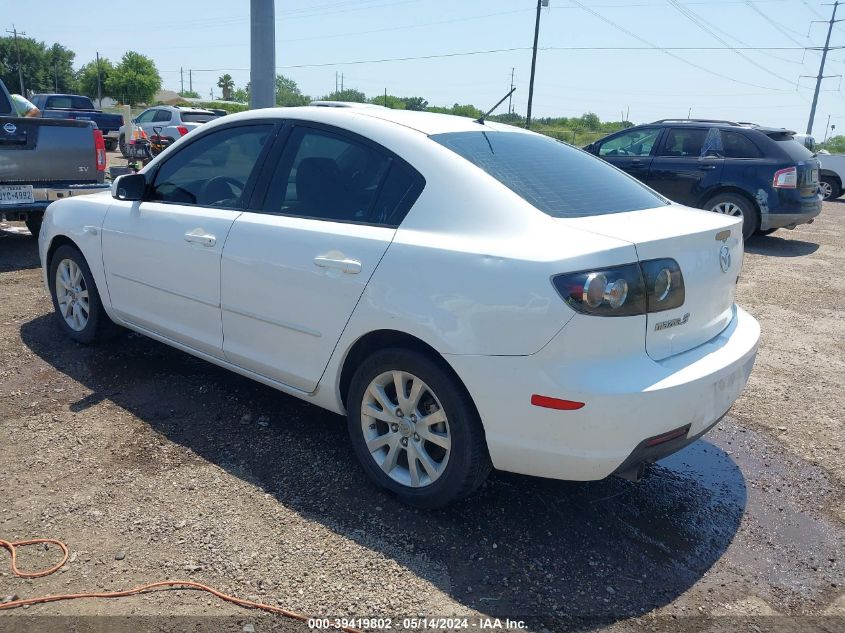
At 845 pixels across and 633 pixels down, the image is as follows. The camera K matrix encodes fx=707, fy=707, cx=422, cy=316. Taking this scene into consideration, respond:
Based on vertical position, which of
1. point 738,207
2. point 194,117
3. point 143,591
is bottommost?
point 143,591

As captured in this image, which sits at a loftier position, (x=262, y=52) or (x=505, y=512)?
(x=262, y=52)

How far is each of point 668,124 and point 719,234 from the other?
8486 mm

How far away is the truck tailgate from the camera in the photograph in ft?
23.7

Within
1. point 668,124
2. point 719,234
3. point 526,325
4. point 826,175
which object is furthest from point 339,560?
point 826,175

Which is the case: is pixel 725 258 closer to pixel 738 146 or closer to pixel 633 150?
pixel 738 146

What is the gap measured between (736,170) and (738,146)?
0.40 m

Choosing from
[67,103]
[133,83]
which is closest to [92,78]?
[133,83]

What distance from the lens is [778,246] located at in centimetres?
1072

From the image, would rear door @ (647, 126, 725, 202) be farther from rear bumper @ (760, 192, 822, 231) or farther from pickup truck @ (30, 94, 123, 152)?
pickup truck @ (30, 94, 123, 152)

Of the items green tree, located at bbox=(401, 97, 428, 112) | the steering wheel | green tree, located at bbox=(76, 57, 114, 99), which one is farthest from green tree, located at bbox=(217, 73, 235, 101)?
the steering wheel

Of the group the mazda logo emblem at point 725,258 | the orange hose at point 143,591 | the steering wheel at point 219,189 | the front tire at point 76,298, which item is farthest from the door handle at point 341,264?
the front tire at point 76,298

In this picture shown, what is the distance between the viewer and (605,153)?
1145 centimetres

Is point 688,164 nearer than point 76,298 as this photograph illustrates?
No

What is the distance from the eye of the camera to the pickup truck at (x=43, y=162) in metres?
7.24
